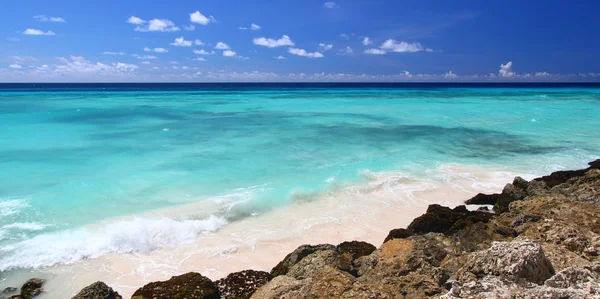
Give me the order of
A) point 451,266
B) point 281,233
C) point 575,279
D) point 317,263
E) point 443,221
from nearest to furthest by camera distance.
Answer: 1. point 575,279
2. point 451,266
3. point 317,263
4. point 443,221
5. point 281,233

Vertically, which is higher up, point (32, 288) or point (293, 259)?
point (293, 259)

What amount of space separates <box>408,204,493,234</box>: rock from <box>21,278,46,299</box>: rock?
6.30 meters

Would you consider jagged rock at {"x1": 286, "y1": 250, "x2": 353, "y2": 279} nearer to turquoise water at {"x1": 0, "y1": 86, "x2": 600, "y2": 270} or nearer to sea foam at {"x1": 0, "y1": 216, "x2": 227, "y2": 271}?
sea foam at {"x1": 0, "y1": 216, "x2": 227, "y2": 271}

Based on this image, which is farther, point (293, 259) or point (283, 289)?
point (293, 259)

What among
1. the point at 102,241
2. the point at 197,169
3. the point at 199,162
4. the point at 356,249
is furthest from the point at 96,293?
the point at 199,162

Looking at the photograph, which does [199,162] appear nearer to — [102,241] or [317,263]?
[102,241]

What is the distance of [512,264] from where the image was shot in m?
3.54

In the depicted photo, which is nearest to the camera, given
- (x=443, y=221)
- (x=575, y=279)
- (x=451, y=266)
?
(x=575, y=279)

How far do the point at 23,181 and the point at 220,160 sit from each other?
619 centimetres

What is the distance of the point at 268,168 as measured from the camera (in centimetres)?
1349

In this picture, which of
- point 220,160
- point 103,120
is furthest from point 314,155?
point 103,120

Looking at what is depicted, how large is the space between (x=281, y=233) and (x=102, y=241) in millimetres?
3565

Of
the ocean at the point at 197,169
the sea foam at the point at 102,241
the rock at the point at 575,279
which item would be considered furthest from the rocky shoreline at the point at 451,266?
the ocean at the point at 197,169

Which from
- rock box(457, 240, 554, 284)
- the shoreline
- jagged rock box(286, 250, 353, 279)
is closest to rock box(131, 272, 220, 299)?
the shoreline
